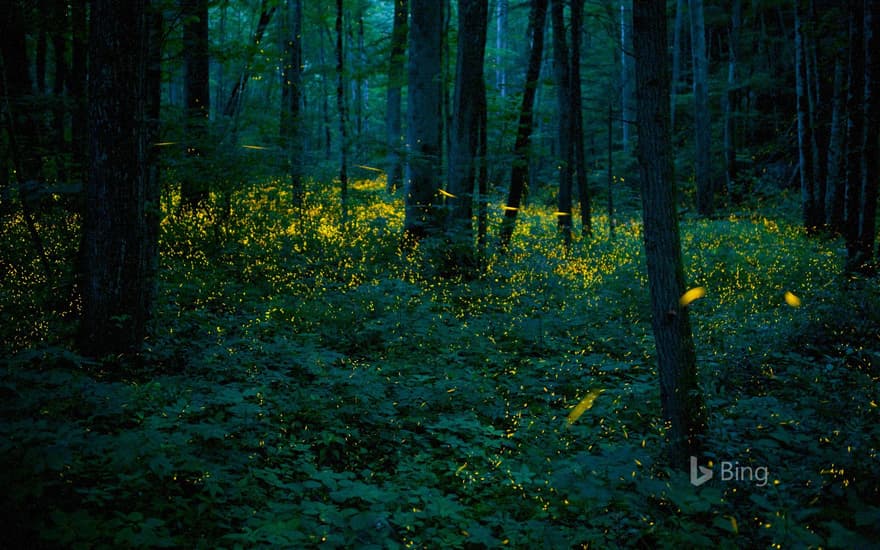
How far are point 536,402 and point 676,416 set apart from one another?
1.76 metres

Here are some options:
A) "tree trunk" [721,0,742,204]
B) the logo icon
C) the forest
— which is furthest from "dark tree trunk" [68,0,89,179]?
"tree trunk" [721,0,742,204]

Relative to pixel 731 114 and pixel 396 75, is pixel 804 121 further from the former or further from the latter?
pixel 396 75

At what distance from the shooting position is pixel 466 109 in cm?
1134

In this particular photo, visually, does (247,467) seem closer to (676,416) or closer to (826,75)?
(676,416)

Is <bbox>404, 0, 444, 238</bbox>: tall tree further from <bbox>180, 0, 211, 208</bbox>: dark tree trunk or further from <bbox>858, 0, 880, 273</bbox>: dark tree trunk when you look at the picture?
<bbox>858, 0, 880, 273</bbox>: dark tree trunk

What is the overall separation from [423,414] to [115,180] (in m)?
4.19

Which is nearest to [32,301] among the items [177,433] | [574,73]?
[177,433]

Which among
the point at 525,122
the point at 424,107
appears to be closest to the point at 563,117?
the point at 525,122

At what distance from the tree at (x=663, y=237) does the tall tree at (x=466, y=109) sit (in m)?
6.51

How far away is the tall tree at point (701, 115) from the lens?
2030 cm

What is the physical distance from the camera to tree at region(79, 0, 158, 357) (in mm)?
5586

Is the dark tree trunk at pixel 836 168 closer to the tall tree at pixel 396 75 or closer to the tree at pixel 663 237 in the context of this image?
the tall tree at pixel 396 75

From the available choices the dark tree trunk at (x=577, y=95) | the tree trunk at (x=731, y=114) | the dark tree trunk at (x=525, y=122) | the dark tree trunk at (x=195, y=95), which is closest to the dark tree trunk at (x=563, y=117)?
the dark tree trunk at (x=577, y=95)

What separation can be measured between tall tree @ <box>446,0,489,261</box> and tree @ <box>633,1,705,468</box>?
6508 mm
